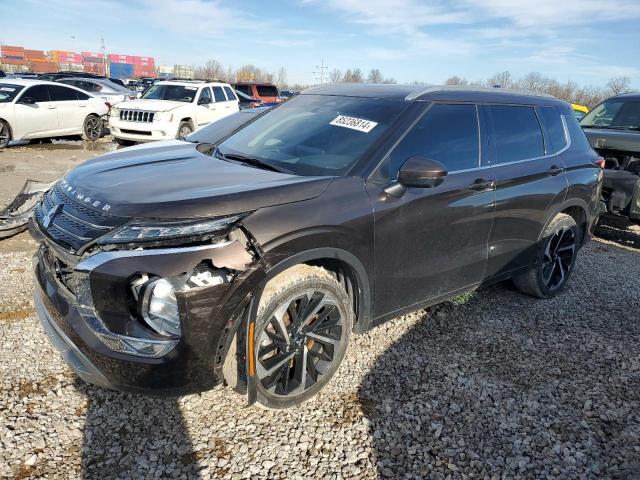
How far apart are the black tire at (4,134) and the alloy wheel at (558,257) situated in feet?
39.6

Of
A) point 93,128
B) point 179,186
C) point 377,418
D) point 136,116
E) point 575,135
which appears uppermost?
point 575,135

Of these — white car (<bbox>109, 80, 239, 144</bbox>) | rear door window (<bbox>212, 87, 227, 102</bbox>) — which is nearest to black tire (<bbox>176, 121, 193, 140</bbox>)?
white car (<bbox>109, 80, 239, 144</bbox>)

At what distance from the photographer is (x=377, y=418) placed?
9.19 ft

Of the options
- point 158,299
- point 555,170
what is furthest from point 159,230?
point 555,170

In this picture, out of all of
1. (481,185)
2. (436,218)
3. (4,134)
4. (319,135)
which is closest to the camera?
(436,218)

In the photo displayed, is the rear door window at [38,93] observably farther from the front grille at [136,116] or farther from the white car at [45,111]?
the front grille at [136,116]

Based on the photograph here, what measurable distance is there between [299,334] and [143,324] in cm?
87

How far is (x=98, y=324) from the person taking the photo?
2.26m

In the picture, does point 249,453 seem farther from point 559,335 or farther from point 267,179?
point 559,335

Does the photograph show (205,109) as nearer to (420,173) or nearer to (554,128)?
(554,128)

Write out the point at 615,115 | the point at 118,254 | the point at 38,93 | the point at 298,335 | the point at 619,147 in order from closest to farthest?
the point at 118,254
the point at 298,335
the point at 619,147
the point at 615,115
the point at 38,93

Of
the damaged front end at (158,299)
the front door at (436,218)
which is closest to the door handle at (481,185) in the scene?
the front door at (436,218)

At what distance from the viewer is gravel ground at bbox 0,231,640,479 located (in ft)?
7.95

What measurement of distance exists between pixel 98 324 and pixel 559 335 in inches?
137
